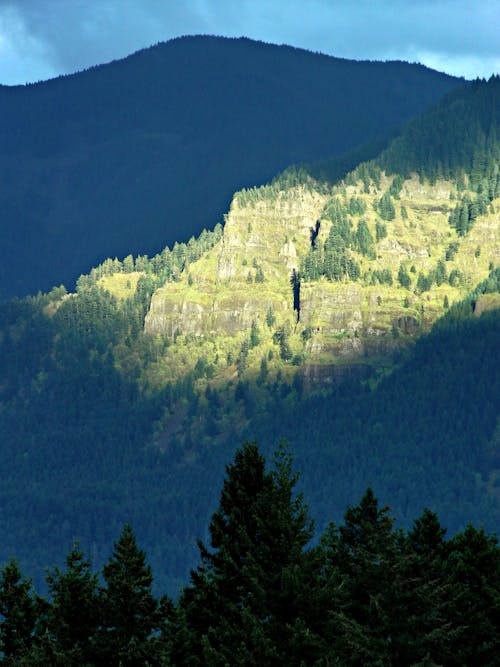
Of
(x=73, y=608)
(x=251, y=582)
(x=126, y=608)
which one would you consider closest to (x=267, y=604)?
(x=251, y=582)

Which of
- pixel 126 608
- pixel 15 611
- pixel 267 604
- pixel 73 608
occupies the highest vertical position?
pixel 15 611

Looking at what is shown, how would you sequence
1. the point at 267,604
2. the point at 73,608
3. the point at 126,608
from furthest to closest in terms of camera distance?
the point at 73,608 < the point at 126,608 < the point at 267,604

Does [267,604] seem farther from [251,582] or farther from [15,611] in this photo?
[15,611]

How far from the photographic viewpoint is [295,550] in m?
82.0

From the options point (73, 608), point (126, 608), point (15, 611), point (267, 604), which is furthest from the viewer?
point (15, 611)

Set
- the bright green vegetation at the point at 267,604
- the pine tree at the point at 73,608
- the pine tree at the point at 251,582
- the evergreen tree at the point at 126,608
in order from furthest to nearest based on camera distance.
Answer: the pine tree at the point at 73,608, the evergreen tree at the point at 126,608, the pine tree at the point at 251,582, the bright green vegetation at the point at 267,604

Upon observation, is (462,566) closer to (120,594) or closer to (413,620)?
(413,620)

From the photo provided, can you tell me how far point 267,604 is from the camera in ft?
267

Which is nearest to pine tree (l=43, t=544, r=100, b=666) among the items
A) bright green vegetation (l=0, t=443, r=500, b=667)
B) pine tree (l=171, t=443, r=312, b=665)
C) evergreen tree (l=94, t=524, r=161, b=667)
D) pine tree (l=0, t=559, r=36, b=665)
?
bright green vegetation (l=0, t=443, r=500, b=667)

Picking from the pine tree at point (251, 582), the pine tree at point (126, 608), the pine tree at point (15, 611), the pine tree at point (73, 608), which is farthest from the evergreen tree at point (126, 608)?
the pine tree at point (15, 611)

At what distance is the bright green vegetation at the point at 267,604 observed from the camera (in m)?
78.5

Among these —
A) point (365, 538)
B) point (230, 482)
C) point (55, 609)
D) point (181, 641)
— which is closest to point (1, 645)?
point (55, 609)

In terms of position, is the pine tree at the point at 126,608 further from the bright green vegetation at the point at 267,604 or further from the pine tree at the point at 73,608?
the pine tree at the point at 73,608

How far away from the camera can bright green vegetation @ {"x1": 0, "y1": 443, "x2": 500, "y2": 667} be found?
7850cm
